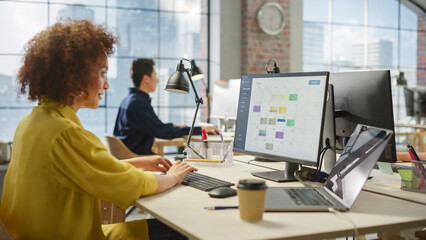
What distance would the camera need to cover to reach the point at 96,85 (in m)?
1.36

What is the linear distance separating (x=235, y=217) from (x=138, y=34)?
16.2 feet

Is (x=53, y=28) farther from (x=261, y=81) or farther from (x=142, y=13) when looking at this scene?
(x=142, y=13)

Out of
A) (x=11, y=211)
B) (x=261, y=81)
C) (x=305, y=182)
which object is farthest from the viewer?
(x=261, y=81)

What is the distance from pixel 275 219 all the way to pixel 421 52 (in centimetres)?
832

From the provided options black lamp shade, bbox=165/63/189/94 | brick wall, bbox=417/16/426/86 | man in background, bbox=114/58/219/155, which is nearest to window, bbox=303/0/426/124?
brick wall, bbox=417/16/426/86

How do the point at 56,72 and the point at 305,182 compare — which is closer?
the point at 56,72

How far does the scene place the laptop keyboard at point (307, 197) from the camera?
1.27 metres

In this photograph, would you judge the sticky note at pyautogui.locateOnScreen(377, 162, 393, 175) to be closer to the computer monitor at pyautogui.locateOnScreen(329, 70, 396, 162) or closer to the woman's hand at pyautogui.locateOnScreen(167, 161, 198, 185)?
the computer monitor at pyautogui.locateOnScreen(329, 70, 396, 162)

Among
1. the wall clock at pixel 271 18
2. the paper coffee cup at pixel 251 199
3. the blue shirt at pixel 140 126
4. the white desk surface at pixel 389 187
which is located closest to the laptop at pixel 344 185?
the paper coffee cup at pixel 251 199

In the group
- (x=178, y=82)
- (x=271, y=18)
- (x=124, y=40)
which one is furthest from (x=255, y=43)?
(x=178, y=82)

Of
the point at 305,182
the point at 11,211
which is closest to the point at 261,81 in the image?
the point at 305,182

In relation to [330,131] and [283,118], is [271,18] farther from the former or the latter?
[283,118]

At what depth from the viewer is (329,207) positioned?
4.01ft

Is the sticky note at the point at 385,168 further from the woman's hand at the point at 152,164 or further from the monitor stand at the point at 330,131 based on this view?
the woman's hand at the point at 152,164
